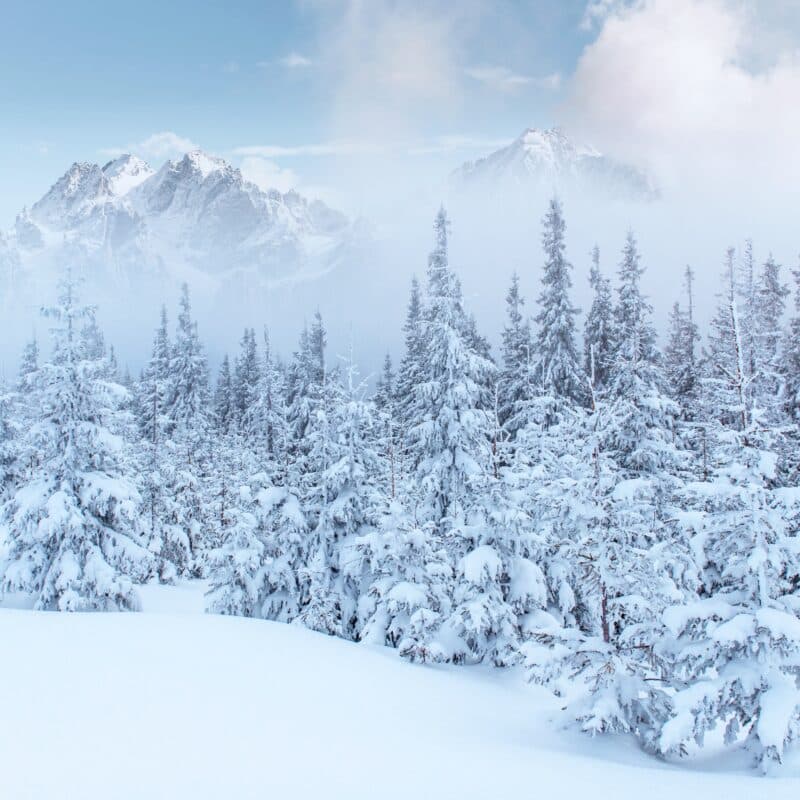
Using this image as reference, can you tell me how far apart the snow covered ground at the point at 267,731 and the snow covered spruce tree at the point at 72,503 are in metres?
2.90

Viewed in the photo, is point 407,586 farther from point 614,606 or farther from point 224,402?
point 224,402

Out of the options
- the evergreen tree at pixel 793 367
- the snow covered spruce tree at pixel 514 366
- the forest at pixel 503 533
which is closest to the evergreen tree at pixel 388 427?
the forest at pixel 503 533

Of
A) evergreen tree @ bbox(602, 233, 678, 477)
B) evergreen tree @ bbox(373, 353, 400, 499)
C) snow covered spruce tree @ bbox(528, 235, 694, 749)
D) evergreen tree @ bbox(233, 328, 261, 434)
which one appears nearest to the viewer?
snow covered spruce tree @ bbox(528, 235, 694, 749)

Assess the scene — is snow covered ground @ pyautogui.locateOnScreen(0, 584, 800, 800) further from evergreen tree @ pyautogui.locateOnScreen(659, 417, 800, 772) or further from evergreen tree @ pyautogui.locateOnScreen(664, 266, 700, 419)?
evergreen tree @ pyautogui.locateOnScreen(664, 266, 700, 419)

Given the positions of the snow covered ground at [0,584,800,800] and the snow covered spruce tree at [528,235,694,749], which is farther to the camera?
the snow covered spruce tree at [528,235,694,749]

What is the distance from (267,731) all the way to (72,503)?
11.7m

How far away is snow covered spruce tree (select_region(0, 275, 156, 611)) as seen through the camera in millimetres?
18109

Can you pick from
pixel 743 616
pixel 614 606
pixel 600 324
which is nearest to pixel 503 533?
pixel 614 606

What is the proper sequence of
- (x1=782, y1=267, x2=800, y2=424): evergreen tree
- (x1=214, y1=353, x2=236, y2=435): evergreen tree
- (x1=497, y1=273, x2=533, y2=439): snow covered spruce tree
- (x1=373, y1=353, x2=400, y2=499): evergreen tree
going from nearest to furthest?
1. (x1=373, y1=353, x2=400, y2=499): evergreen tree
2. (x1=782, y1=267, x2=800, y2=424): evergreen tree
3. (x1=497, y1=273, x2=533, y2=439): snow covered spruce tree
4. (x1=214, y1=353, x2=236, y2=435): evergreen tree

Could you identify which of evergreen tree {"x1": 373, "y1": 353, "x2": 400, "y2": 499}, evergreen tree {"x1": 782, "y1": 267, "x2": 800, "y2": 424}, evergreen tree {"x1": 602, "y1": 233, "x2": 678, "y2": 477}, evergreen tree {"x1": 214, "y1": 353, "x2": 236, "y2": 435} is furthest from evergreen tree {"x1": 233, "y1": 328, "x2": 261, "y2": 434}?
evergreen tree {"x1": 602, "y1": 233, "x2": 678, "y2": 477}

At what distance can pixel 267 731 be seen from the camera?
9.47 meters

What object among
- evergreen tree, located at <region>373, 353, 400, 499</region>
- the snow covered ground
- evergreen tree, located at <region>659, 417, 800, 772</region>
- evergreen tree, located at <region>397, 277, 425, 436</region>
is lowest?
the snow covered ground

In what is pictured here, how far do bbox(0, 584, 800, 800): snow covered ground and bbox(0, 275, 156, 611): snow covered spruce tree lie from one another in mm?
2898

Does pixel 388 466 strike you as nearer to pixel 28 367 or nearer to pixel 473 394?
pixel 473 394
